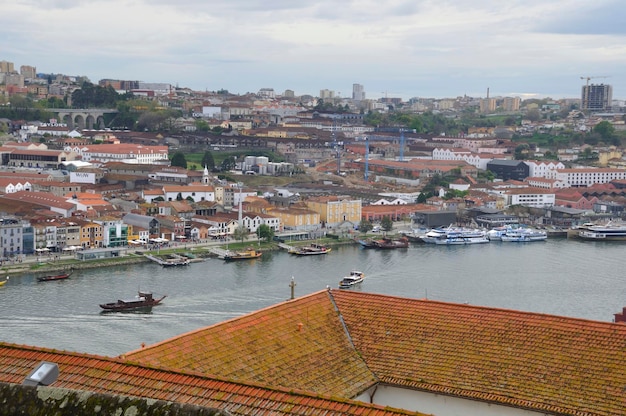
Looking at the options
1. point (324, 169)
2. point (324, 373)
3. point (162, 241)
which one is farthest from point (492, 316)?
point (324, 169)

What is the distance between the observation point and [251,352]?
6.23 feet

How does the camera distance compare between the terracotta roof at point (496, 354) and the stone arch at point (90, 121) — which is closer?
the terracotta roof at point (496, 354)

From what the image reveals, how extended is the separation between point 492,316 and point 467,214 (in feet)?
31.6

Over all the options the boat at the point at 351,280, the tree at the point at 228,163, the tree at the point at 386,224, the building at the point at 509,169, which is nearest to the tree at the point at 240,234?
the tree at the point at 386,224

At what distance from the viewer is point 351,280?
7.08 meters

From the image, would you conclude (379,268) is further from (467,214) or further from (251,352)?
(251,352)

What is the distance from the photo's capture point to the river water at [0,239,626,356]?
539 cm

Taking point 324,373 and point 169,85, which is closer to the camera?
point 324,373

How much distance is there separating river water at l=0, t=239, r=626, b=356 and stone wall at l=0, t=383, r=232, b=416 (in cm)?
363

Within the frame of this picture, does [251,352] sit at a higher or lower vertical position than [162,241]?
higher

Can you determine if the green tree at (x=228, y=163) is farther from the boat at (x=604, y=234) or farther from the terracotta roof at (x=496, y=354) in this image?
the terracotta roof at (x=496, y=354)

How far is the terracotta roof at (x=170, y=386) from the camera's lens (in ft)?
4.37

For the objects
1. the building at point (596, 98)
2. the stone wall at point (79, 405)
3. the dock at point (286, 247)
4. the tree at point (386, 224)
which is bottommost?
the dock at point (286, 247)

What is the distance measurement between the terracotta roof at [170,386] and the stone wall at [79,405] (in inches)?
6.8
